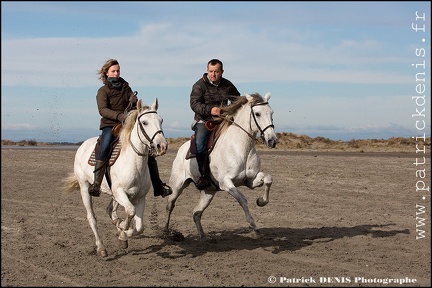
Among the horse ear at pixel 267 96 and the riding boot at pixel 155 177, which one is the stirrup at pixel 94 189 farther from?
the horse ear at pixel 267 96

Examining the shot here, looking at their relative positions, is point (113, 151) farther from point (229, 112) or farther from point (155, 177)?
point (229, 112)

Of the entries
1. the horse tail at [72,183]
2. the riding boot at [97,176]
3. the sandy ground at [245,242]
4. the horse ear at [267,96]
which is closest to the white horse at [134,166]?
the riding boot at [97,176]

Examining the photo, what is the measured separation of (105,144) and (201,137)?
188 cm

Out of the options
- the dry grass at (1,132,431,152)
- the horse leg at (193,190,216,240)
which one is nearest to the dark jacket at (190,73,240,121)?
the horse leg at (193,190,216,240)

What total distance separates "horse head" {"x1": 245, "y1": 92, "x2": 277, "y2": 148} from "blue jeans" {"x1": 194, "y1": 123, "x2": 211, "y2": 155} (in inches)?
41.2

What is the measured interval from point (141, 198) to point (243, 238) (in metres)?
2.76

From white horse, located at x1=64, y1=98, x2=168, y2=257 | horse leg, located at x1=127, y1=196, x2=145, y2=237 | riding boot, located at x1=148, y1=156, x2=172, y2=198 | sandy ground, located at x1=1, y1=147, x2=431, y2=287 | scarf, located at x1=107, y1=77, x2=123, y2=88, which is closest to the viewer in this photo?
sandy ground, located at x1=1, y1=147, x2=431, y2=287

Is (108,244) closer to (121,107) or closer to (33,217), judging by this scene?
(121,107)

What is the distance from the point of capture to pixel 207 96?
1144 centimetres

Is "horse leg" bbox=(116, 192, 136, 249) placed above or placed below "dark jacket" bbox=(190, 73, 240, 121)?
below

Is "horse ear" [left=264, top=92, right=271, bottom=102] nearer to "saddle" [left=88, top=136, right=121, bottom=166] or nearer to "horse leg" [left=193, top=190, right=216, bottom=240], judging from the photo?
"horse leg" [left=193, top=190, right=216, bottom=240]

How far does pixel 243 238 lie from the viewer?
38.9 feet

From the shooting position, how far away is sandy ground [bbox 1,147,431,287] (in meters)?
8.73

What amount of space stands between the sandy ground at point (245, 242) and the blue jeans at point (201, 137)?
5.64 ft
